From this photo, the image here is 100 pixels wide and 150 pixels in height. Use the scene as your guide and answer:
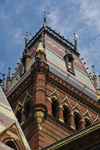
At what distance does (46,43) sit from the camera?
43375mm

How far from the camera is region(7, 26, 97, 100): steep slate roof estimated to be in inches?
1519

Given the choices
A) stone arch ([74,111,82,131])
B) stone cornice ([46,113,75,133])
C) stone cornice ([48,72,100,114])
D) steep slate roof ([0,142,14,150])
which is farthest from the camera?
stone cornice ([48,72,100,114])

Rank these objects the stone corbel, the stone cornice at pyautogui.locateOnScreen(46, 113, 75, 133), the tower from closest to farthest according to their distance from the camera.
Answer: the stone corbel, the tower, the stone cornice at pyautogui.locateOnScreen(46, 113, 75, 133)

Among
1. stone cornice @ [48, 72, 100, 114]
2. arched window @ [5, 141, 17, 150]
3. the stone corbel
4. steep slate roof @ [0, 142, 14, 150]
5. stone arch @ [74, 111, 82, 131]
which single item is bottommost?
steep slate roof @ [0, 142, 14, 150]

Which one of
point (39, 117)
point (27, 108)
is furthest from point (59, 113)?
point (39, 117)

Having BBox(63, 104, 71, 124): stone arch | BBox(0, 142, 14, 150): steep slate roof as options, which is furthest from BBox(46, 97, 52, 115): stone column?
BBox(0, 142, 14, 150): steep slate roof

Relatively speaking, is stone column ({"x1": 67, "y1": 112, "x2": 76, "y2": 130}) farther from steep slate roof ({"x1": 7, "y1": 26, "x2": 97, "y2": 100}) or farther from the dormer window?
the dormer window

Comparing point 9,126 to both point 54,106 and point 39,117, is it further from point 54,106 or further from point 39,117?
point 54,106

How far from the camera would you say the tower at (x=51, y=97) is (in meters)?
28.9

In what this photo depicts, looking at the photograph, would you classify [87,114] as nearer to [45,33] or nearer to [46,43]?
[46,43]

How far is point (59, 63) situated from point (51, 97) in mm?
8563

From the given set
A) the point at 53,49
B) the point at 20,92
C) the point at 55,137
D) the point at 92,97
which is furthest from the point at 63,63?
the point at 55,137

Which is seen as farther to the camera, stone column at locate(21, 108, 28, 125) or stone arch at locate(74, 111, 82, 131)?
stone arch at locate(74, 111, 82, 131)

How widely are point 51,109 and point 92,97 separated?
8.62 meters
